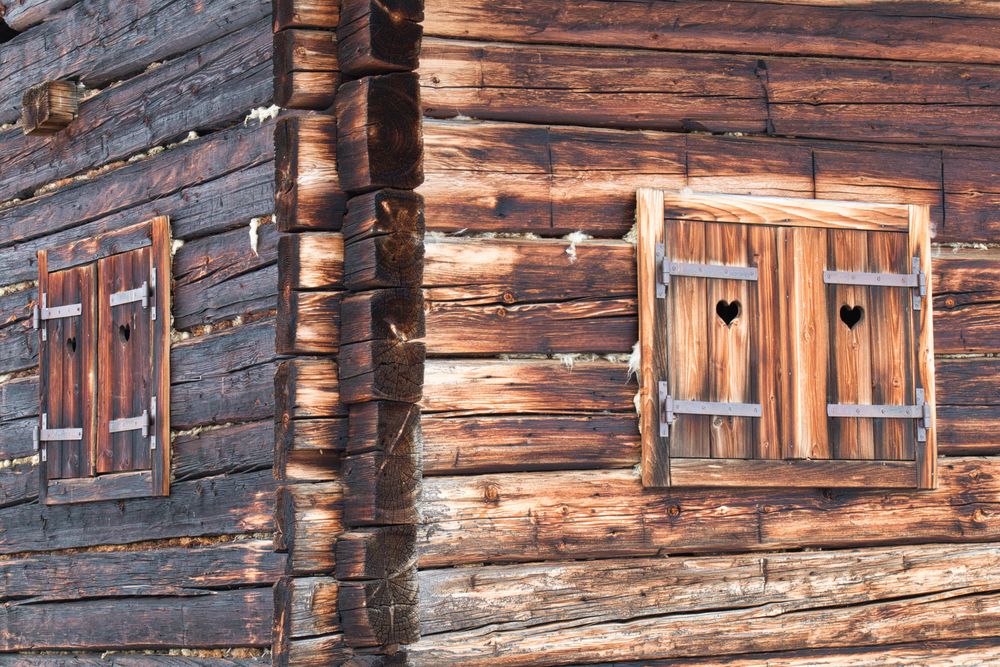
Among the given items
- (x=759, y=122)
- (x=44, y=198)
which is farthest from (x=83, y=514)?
(x=759, y=122)

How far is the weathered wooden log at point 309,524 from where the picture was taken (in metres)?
6.75

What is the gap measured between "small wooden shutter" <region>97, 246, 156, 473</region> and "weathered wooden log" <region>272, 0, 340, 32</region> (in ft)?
5.24

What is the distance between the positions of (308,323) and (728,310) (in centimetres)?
165

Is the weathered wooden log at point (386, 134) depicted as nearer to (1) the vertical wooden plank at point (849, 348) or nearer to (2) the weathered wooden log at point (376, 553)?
(2) the weathered wooden log at point (376, 553)

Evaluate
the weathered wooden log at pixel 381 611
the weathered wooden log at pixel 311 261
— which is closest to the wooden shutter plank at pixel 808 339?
the weathered wooden log at pixel 381 611

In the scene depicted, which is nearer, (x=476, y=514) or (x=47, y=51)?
(x=476, y=514)

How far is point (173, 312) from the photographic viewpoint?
26.5 ft

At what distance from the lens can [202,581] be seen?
7762 mm

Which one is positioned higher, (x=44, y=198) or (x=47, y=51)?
(x=47, y=51)

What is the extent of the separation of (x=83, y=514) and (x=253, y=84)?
7.53ft

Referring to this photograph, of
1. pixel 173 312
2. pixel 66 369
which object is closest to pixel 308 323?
pixel 173 312

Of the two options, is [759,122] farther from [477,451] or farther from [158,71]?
[158,71]

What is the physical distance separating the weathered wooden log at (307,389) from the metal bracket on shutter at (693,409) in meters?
1.21

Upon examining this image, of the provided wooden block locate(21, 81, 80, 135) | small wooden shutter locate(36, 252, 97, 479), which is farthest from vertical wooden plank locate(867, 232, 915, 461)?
wooden block locate(21, 81, 80, 135)
